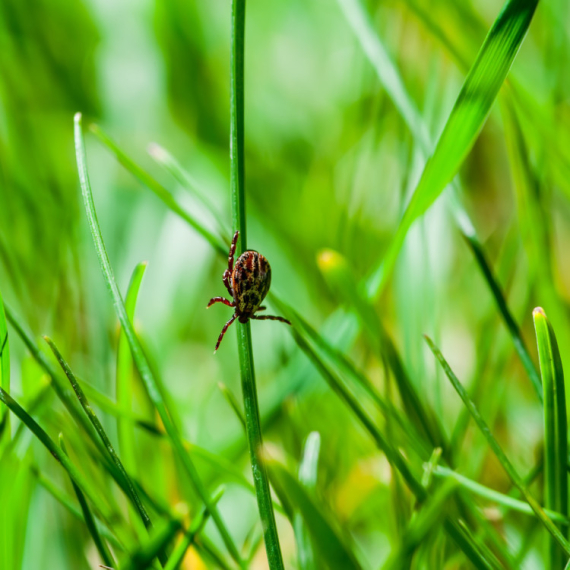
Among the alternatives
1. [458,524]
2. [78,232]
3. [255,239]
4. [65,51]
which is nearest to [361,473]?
[458,524]

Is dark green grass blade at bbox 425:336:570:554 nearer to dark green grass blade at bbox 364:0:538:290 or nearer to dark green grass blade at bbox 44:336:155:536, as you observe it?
dark green grass blade at bbox 364:0:538:290

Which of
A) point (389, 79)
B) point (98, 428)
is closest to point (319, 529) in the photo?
point (98, 428)

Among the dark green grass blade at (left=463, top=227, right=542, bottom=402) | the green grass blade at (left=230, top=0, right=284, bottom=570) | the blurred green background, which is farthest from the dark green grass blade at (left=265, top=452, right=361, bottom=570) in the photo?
the dark green grass blade at (left=463, top=227, right=542, bottom=402)

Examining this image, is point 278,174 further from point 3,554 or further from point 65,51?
point 3,554

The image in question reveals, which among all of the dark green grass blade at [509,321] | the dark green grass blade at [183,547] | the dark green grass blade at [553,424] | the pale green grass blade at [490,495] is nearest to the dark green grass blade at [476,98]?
the dark green grass blade at [509,321]

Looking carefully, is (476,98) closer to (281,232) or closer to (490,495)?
(490,495)
